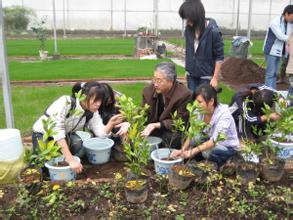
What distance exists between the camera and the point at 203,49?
371 cm

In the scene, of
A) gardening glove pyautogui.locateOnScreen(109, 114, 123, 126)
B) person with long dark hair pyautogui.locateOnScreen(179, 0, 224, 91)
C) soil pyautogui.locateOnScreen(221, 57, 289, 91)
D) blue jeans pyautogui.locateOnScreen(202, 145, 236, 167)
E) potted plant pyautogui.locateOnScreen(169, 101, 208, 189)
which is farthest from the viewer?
soil pyautogui.locateOnScreen(221, 57, 289, 91)

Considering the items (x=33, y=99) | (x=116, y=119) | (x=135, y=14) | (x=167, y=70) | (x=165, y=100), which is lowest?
(x=33, y=99)

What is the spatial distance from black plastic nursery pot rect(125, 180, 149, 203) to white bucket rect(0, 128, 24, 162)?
0.85m

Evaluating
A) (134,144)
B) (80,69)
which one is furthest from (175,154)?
(80,69)

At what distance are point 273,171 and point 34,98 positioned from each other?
14.2ft

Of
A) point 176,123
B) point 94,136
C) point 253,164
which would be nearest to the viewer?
point 176,123

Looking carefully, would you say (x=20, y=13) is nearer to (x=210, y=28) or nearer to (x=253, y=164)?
(x=210, y=28)

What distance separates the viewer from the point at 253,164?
104 inches

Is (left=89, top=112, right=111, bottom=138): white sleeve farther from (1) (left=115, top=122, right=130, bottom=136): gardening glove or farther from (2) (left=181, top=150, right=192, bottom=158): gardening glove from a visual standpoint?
(2) (left=181, top=150, right=192, bottom=158): gardening glove

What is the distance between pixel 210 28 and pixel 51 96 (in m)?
Answer: 3.32

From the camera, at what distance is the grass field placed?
4.68 meters

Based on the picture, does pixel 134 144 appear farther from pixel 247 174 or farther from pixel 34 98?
pixel 34 98

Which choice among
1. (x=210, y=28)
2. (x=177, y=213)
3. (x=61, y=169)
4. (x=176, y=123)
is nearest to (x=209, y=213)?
(x=177, y=213)

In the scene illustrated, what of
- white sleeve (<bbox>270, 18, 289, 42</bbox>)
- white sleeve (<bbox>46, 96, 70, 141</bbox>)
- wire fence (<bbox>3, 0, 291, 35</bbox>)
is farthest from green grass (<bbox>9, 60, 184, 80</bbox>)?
wire fence (<bbox>3, 0, 291, 35</bbox>)
